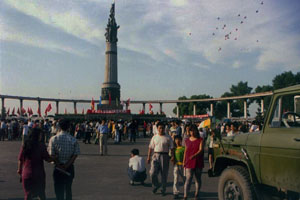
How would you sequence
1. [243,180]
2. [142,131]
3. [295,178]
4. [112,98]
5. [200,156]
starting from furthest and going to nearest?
[112,98]
[142,131]
[200,156]
[243,180]
[295,178]

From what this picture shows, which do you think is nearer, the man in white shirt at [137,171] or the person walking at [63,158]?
the person walking at [63,158]

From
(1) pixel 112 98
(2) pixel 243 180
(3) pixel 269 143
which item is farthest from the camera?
(1) pixel 112 98

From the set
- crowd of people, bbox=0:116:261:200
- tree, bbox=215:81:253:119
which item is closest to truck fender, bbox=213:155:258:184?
crowd of people, bbox=0:116:261:200

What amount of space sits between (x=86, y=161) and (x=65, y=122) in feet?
26.2

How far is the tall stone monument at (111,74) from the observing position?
50.8 meters

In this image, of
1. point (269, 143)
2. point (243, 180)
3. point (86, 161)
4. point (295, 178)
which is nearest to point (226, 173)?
point (243, 180)

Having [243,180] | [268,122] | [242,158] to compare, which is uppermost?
[268,122]

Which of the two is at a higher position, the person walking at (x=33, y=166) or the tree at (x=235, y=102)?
the tree at (x=235, y=102)

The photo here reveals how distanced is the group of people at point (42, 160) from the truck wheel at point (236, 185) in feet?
9.27

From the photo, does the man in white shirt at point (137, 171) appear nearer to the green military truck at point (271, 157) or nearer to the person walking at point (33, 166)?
the green military truck at point (271, 157)

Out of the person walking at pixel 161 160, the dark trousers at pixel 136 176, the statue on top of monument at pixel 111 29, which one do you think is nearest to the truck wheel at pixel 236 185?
the person walking at pixel 161 160

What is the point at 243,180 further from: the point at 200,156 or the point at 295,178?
the point at 200,156

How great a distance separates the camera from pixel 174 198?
7191mm

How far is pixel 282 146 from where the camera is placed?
4234 mm
